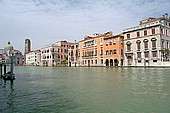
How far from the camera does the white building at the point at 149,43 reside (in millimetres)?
36531

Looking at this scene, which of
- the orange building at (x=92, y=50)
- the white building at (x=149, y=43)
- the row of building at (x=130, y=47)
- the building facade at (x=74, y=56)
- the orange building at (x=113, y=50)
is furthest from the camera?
the building facade at (x=74, y=56)

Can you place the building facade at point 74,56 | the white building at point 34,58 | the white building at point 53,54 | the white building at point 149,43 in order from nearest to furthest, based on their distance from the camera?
the white building at point 149,43
the building facade at point 74,56
the white building at point 53,54
the white building at point 34,58

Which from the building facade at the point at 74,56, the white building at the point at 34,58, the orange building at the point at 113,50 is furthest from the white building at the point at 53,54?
the orange building at the point at 113,50

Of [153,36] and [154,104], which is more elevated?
[153,36]

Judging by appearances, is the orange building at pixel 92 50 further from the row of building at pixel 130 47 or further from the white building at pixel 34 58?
the white building at pixel 34 58

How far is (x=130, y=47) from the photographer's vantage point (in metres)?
42.5

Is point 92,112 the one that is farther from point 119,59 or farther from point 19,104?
point 119,59

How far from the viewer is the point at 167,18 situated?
40.7 meters

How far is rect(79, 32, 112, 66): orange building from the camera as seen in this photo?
49.4 meters

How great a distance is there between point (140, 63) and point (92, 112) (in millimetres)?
35934

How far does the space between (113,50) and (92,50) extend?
8.77 meters

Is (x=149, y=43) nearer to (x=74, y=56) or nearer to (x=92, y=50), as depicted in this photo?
(x=92, y=50)

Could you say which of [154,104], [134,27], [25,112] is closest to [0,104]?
[25,112]

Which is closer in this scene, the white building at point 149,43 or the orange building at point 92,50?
the white building at point 149,43
